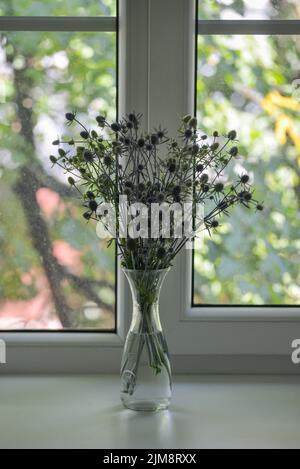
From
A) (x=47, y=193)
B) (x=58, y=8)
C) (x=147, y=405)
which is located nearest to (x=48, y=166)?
(x=47, y=193)

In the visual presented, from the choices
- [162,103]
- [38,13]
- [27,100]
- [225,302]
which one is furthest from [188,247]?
[38,13]

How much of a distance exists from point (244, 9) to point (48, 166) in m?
0.54

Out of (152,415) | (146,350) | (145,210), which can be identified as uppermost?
(145,210)

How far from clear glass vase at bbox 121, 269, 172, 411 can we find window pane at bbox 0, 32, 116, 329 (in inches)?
11.6

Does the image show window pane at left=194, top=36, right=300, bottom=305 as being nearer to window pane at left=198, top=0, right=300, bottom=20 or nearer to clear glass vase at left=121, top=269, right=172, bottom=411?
window pane at left=198, top=0, right=300, bottom=20

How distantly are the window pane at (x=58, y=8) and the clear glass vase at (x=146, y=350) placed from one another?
61 cm

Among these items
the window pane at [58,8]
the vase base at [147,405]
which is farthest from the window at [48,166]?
the vase base at [147,405]

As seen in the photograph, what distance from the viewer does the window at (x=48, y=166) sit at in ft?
5.31

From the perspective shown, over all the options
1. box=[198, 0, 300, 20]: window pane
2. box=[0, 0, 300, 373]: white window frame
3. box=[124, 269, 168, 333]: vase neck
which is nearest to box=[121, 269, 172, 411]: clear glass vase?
box=[124, 269, 168, 333]: vase neck

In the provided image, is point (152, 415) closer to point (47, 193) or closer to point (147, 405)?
point (147, 405)

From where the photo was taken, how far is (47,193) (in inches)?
64.9

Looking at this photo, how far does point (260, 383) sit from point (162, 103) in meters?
0.63

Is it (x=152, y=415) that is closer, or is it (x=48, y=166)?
(x=152, y=415)

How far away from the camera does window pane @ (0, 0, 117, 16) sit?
63.5 inches
